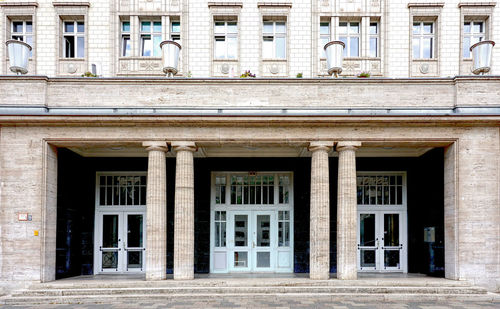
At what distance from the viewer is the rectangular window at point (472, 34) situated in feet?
50.2

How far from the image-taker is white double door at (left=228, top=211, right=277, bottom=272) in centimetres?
1428

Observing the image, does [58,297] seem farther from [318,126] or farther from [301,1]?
[301,1]

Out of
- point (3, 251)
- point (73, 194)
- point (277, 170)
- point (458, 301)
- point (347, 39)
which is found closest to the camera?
point (458, 301)

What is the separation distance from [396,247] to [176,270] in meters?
8.11

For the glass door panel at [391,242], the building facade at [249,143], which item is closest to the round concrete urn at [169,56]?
the building facade at [249,143]

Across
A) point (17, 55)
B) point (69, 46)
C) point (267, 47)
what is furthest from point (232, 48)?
point (17, 55)

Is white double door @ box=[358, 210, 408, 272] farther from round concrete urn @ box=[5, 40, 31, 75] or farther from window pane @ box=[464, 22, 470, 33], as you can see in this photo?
round concrete urn @ box=[5, 40, 31, 75]

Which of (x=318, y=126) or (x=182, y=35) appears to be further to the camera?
(x=182, y=35)

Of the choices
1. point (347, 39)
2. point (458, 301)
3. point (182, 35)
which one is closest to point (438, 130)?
point (458, 301)

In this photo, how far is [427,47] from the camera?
15430 millimetres

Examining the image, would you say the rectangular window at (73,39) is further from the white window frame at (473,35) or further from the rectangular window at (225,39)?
the white window frame at (473,35)

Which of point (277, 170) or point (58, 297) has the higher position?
point (277, 170)

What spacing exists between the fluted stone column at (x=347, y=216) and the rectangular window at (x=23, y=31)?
1278 centimetres

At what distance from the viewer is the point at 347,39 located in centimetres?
1550
